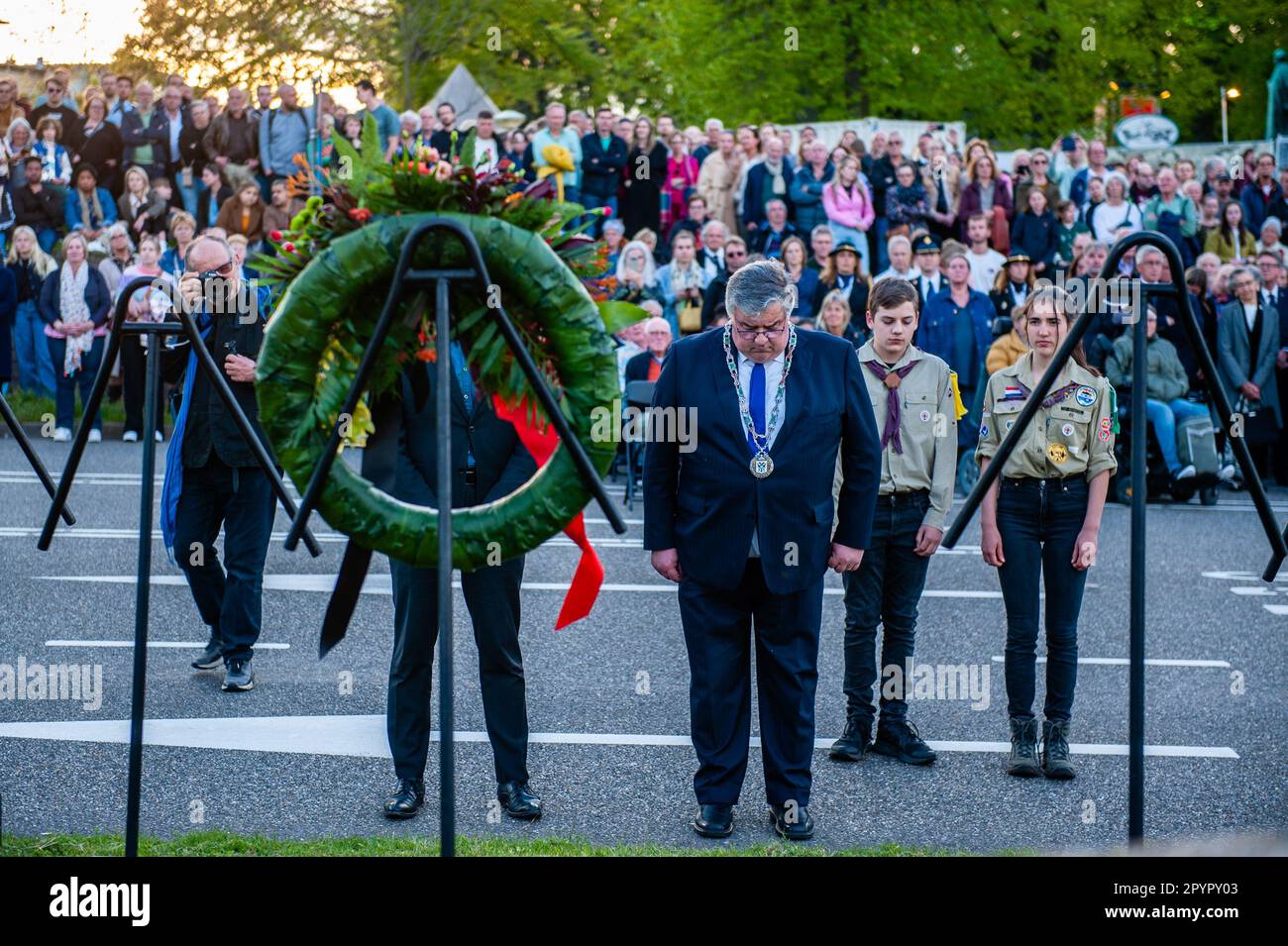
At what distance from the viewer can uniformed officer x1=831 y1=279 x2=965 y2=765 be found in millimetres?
7723

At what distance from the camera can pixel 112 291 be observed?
63.8 ft

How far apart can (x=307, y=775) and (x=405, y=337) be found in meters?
2.72

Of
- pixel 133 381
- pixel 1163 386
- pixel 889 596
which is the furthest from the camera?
pixel 133 381

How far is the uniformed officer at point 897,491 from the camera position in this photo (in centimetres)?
772

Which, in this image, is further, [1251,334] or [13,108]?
[13,108]

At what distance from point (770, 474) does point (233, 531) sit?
12.0 ft

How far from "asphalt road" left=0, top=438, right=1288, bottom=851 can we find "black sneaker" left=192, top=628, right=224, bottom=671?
0.32 feet

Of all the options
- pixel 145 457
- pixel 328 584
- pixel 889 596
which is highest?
pixel 145 457

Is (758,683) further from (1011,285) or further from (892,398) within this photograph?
(1011,285)

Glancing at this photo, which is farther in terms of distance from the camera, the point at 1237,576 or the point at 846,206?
the point at 846,206

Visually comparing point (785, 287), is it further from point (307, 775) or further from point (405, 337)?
point (307, 775)

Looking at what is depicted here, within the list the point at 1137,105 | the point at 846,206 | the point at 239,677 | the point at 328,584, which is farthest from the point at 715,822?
the point at 1137,105

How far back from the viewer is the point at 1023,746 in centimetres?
753
